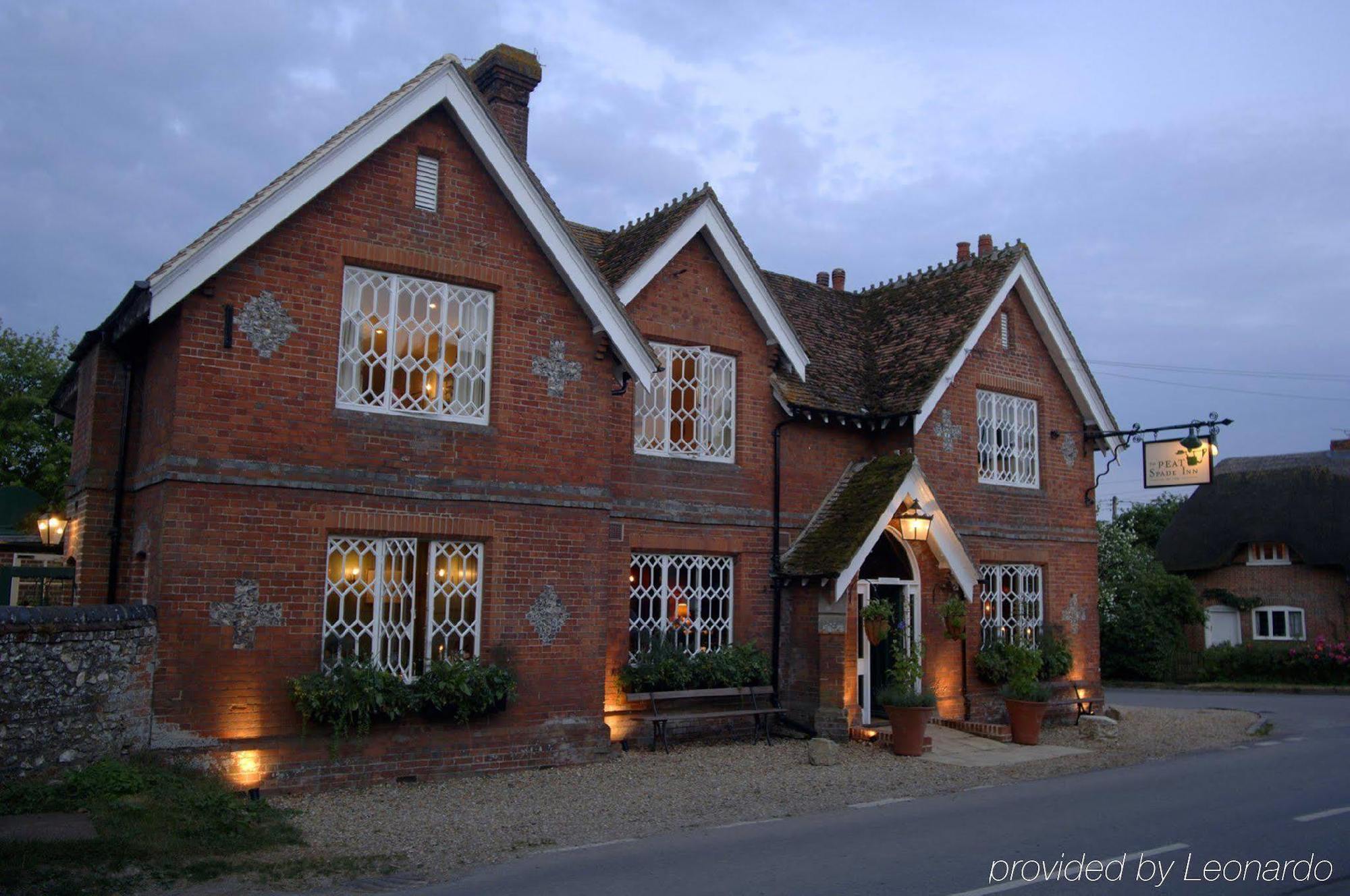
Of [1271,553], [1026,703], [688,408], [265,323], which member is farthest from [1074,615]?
[1271,553]

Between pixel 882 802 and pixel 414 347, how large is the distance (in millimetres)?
7306

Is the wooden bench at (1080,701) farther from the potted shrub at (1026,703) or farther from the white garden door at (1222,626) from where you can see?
the white garden door at (1222,626)

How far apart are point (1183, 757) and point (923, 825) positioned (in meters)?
6.89

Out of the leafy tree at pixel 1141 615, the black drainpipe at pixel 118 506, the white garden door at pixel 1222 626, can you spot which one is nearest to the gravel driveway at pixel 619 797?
the black drainpipe at pixel 118 506

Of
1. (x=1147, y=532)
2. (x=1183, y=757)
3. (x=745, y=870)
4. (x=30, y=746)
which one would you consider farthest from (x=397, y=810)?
(x=1147, y=532)

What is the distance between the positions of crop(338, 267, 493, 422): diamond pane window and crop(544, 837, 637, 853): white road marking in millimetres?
5540

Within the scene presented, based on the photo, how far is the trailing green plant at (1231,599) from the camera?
34.5 m

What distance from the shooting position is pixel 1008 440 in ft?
63.5

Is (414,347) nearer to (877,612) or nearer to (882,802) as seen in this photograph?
(882,802)

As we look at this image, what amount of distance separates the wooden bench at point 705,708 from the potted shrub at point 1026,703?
3628 mm

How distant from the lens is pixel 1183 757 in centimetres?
1484

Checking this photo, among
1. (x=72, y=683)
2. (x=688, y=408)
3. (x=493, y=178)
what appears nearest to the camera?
(x=72, y=683)

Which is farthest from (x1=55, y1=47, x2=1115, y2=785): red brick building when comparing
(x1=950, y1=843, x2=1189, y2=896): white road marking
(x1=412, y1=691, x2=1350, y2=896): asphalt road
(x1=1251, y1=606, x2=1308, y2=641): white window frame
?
(x1=1251, y1=606, x2=1308, y2=641): white window frame

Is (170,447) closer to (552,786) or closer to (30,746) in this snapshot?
(30,746)
